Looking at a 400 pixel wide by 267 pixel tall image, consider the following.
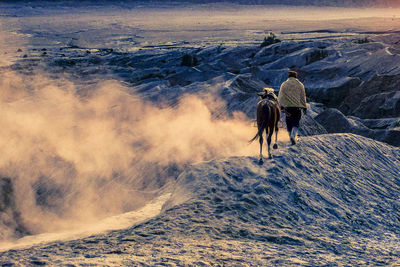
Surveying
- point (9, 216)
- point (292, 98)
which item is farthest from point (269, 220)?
point (9, 216)

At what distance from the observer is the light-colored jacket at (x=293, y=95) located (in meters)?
9.14

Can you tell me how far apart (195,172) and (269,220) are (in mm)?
1985

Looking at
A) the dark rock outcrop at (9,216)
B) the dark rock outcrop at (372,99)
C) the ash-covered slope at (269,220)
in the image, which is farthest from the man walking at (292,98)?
the dark rock outcrop at (372,99)

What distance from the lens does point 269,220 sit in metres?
6.85

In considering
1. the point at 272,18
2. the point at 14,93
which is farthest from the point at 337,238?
the point at 272,18

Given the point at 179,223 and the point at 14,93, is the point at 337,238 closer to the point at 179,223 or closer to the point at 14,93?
the point at 179,223

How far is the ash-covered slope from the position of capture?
5.63 m

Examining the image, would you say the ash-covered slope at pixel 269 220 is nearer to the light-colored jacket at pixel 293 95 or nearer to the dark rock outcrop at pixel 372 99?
the light-colored jacket at pixel 293 95

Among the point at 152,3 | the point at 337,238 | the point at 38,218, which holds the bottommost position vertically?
the point at 38,218

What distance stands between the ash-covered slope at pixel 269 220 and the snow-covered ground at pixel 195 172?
0.09 feet

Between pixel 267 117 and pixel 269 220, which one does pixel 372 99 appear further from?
pixel 269 220

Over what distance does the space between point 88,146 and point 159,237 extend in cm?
1181

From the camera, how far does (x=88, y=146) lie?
1731 cm

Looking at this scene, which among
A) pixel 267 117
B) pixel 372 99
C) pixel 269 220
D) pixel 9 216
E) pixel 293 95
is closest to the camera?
pixel 269 220
